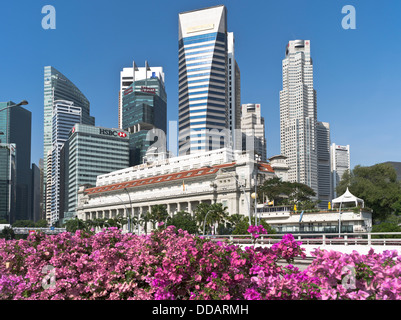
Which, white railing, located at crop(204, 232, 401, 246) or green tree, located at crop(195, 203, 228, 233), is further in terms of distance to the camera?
green tree, located at crop(195, 203, 228, 233)

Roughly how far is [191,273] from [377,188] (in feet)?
Answer: 343

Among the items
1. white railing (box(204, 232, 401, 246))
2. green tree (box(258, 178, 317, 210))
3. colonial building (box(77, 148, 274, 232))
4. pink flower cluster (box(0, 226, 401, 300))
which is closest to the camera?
pink flower cluster (box(0, 226, 401, 300))

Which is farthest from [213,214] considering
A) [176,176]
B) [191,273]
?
[191,273]

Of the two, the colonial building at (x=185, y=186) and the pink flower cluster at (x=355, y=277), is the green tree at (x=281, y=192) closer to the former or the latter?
the colonial building at (x=185, y=186)

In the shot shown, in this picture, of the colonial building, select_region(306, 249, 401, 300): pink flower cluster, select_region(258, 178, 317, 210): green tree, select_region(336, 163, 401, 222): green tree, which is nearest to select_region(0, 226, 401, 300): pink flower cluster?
select_region(306, 249, 401, 300): pink flower cluster

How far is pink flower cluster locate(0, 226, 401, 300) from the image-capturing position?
8930mm

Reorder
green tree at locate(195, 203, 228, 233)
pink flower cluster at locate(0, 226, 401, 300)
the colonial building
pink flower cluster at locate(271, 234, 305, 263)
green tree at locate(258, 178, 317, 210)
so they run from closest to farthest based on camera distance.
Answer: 1. pink flower cluster at locate(0, 226, 401, 300)
2. pink flower cluster at locate(271, 234, 305, 263)
3. green tree at locate(195, 203, 228, 233)
4. green tree at locate(258, 178, 317, 210)
5. the colonial building

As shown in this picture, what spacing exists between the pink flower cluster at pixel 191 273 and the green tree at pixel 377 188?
95.1m

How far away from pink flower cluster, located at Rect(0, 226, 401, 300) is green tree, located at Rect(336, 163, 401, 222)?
95.1 meters

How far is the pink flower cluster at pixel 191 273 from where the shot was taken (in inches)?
352

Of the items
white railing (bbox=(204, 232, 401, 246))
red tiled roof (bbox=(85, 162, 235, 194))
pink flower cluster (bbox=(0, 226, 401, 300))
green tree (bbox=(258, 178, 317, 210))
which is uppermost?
red tiled roof (bbox=(85, 162, 235, 194))

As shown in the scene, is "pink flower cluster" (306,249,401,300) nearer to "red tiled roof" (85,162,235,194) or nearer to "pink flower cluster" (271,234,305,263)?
"pink flower cluster" (271,234,305,263)

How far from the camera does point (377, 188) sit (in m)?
106
